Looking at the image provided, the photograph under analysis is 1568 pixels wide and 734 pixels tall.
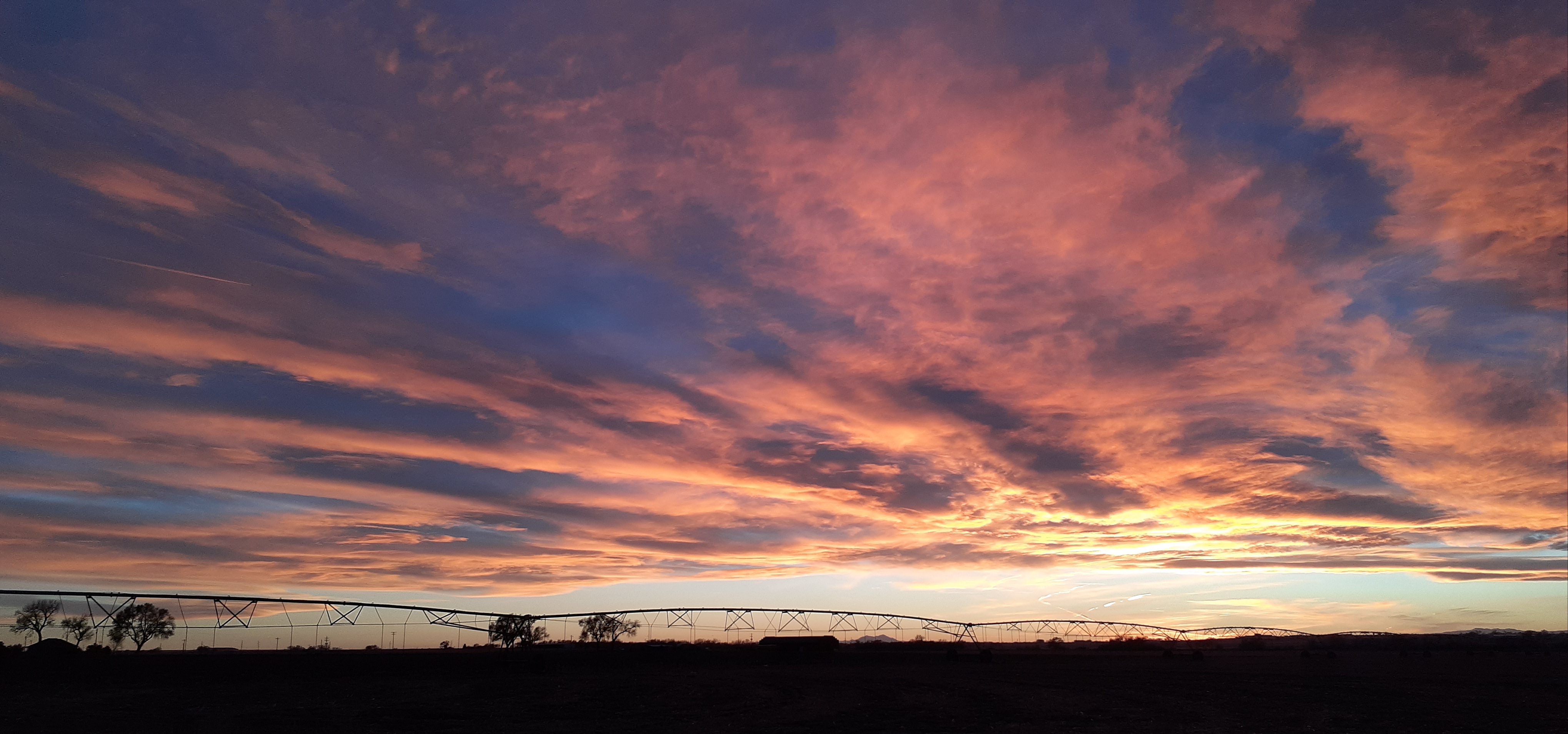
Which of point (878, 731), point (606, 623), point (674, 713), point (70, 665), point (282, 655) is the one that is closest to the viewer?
point (878, 731)

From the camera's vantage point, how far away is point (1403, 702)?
148 ft

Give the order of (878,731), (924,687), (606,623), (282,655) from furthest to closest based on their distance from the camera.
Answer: (606,623), (282,655), (924,687), (878,731)

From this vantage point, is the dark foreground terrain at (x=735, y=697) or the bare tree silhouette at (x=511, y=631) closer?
the dark foreground terrain at (x=735, y=697)

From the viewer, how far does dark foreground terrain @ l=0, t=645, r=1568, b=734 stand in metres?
34.3

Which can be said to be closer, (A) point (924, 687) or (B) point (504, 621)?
(A) point (924, 687)

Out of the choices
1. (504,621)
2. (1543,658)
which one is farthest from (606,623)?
(1543,658)

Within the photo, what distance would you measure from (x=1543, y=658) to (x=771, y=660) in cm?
11574

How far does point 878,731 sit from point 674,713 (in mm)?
11049

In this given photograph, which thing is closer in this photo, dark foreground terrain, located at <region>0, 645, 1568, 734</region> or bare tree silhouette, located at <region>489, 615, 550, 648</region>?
dark foreground terrain, located at <region>0, 645, 1568, 734</region>

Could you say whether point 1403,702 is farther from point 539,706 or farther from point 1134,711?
point 539,706

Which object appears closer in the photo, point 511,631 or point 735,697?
point 735,697

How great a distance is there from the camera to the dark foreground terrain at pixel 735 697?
3434 centimetres

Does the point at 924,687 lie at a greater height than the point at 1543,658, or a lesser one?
greater

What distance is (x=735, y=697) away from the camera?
154ft
